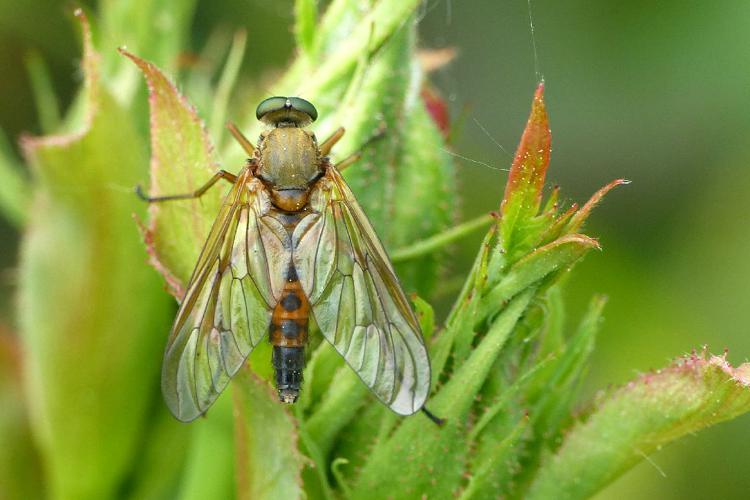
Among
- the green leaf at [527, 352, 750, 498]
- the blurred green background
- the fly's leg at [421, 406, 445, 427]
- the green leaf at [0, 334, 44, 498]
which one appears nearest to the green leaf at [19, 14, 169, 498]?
the green leaf at [0, 334, 44, 498]

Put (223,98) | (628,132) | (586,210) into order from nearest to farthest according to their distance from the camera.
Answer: (586,210), (223,98), (628,132)

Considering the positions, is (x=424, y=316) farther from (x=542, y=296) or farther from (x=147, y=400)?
(x=147, y=400)

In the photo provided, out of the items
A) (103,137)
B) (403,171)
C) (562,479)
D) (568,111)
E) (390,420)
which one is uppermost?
(568,111)

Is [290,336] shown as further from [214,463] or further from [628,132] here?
[628,132]

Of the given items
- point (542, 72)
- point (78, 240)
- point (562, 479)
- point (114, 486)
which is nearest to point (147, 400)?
point (114, 486)

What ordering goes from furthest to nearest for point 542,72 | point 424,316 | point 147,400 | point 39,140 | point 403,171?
1. point 542,72
2. point 147,400
3. point 39,140
4. point 403,171
5. point 424,316

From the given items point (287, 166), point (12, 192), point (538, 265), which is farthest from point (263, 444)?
point (12, 192)
